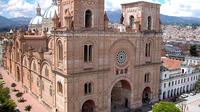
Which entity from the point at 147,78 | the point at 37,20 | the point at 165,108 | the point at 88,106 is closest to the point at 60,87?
the point at 88,106

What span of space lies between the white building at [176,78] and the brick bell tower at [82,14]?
24.9 meters

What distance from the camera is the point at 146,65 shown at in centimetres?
5781

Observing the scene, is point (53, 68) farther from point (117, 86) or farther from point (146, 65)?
point (146, 65)

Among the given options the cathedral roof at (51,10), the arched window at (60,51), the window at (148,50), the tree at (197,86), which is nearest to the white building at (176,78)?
the tree at (197,86)

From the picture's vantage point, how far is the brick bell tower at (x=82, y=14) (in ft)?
144

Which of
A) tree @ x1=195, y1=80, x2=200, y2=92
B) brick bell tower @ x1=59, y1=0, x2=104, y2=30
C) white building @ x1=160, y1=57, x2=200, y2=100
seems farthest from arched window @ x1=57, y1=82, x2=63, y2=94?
tree @ x1=195, y1=80, x2=200, y2=92

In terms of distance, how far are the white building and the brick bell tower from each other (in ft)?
81.6

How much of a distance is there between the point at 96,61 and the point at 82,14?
9.08 metres

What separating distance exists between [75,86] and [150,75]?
21.0 m

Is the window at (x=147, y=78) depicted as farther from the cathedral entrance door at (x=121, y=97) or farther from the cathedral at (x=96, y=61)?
the cathedral entrance door at (x=121, y=97)

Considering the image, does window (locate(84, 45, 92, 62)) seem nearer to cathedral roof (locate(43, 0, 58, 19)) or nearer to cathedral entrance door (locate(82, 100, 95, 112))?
cathedral entrance door (locate(82, 100, 95, 112))

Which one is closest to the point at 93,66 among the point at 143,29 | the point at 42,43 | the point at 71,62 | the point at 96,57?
the point at 96,57

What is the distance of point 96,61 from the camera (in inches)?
1902

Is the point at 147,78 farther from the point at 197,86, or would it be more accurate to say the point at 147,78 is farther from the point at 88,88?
the point at 197,86
